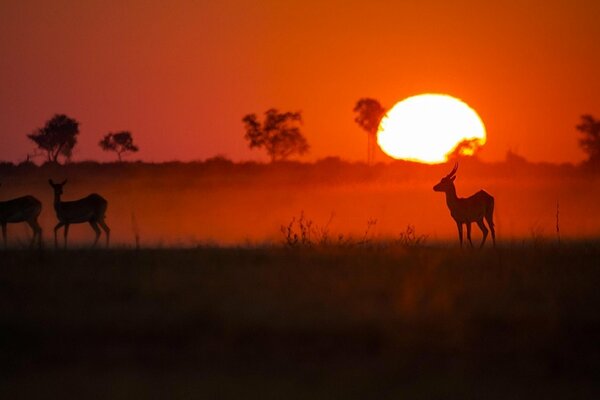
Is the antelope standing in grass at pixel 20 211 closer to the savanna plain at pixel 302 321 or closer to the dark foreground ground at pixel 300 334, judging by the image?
the savanna plain at pixel 302 321

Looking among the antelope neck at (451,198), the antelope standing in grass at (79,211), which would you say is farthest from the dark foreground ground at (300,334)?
the antelope standing in grass at (79,211)

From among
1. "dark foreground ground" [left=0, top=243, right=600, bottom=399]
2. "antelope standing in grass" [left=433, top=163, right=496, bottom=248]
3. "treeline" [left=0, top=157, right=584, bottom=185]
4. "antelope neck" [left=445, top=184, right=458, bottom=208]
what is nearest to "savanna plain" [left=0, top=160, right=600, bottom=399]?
"dark foreground ground" [left=0, top=243, right=600, bottom=399]

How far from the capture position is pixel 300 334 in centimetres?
1047

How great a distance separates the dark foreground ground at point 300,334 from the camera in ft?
30.9

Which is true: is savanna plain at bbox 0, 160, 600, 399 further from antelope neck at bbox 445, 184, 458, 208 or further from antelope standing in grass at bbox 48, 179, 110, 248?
antelope standing in grass at bbox 48, 179, 110, 248

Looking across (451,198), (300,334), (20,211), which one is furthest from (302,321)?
(20,211)

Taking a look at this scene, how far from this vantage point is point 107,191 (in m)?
40.5

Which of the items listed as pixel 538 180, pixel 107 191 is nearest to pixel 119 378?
pixel 107 191

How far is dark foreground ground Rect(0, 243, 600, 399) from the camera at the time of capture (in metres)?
9.41

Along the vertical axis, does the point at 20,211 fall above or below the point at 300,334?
above

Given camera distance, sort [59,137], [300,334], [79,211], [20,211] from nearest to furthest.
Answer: [300,334], [20,211], [79,211], [59,137]

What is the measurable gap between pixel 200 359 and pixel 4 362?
1935 mm

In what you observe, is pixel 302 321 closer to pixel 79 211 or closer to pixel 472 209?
pixel 472 209

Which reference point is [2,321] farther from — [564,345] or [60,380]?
[564,345]
